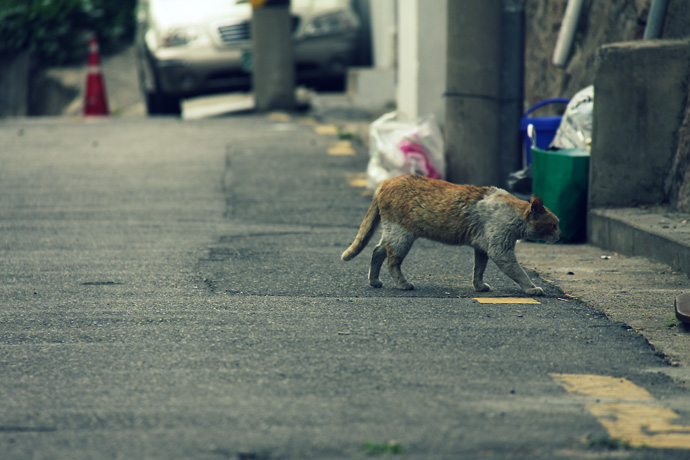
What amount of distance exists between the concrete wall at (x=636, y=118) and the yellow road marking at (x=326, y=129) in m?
5.51

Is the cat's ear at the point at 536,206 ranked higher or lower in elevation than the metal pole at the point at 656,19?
lower

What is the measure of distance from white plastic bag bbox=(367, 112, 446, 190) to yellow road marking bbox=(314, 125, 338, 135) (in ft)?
11.2

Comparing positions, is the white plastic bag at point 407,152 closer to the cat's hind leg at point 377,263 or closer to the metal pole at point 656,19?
the metal pole at point 656,19

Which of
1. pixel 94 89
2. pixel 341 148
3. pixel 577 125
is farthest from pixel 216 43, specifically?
pixel 577 125

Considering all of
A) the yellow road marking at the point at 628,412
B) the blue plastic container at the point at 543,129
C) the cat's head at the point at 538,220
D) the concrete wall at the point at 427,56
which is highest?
the concrete wall at the point at 427,56

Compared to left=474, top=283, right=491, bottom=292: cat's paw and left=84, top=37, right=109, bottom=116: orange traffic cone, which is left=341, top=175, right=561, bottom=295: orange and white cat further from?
left=84, top=37, right=109, bottom=116: orange traffic cone

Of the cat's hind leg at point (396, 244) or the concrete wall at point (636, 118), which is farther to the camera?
the concrete wall at point (636, 118)

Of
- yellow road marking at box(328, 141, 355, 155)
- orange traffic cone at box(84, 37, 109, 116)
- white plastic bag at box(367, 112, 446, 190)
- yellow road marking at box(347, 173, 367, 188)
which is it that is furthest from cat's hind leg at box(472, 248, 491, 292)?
orange traffic cone at box(84, 37, 109, 116)

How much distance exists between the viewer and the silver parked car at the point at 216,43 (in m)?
13.0

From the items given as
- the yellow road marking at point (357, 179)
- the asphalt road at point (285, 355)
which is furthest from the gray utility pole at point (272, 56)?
the asphalt road at point (285, 355)

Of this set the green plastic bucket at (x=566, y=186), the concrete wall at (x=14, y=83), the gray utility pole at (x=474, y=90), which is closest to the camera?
the green plastic bucket at (x=566, y=186)

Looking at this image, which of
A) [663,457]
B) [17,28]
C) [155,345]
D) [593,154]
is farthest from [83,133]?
[663,457]

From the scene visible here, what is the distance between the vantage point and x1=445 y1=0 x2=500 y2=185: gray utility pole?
7.70 m

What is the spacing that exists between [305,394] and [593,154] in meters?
3.71
